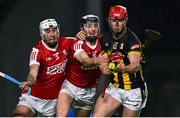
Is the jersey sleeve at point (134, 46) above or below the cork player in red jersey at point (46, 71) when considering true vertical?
above

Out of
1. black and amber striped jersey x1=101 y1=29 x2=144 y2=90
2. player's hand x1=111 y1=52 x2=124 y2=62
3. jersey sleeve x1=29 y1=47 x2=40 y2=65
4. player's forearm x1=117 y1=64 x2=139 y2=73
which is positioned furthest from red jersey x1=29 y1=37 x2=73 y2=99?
player's forearm x1=117 y1=64 x2=139 y2=73

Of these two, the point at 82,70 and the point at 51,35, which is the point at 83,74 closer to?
the point at 82,70

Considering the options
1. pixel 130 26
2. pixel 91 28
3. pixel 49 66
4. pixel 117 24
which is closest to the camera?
pixel 117 24

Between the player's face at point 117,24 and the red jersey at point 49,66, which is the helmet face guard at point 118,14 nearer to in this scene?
the player's face at point 117,24

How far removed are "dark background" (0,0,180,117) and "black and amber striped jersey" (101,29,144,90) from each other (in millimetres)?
2668

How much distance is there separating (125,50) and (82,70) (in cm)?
87

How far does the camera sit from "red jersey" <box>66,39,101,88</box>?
13.6 metres

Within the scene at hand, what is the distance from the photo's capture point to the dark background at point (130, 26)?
16031mm

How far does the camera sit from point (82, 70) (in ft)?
45.0

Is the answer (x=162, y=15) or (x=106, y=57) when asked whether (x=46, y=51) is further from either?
(x=162, y=15)

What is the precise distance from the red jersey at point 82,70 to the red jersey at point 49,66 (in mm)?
115

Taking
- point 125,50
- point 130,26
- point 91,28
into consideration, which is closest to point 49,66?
point 91,28

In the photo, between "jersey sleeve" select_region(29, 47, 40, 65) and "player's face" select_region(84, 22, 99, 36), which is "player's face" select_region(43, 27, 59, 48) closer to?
"jersey sleeve" select_region(29, 47, 40, 65)

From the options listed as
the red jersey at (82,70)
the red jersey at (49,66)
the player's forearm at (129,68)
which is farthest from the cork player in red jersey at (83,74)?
the player's forearm at (129,68)
